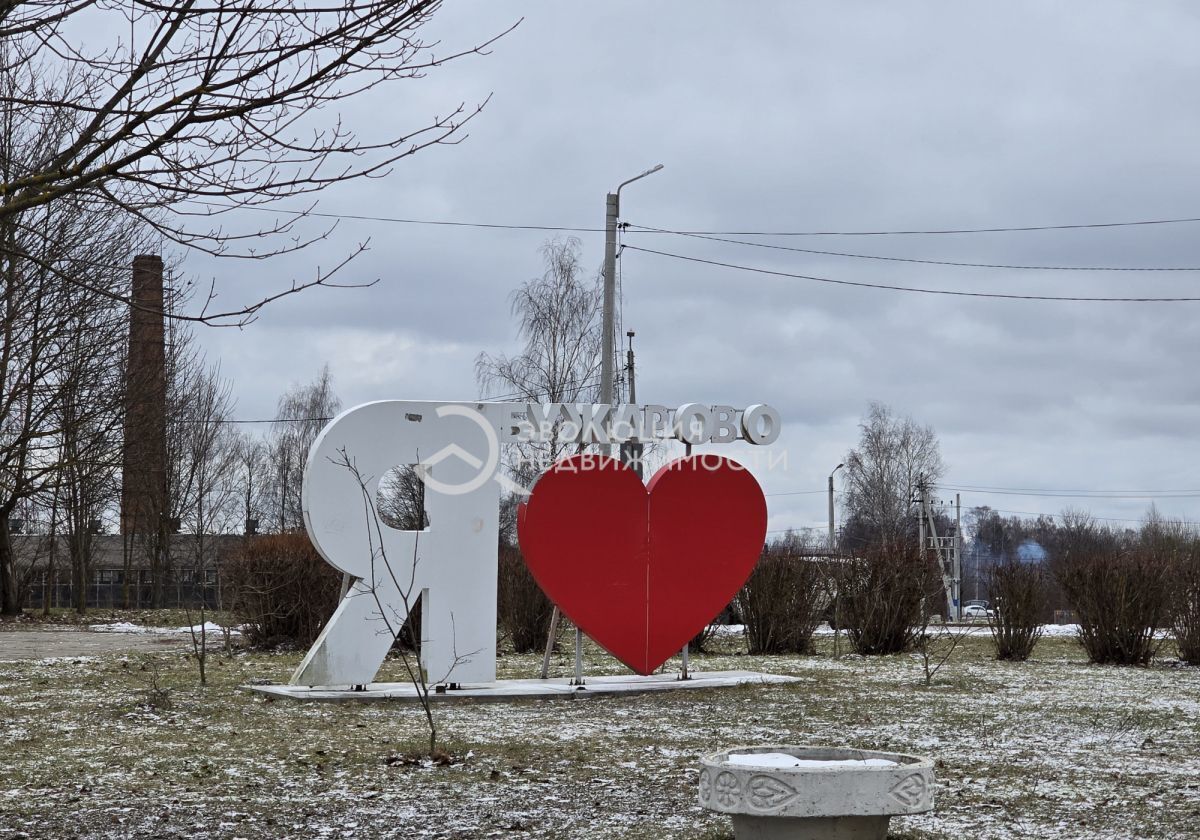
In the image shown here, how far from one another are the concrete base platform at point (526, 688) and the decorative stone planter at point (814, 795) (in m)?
6.93

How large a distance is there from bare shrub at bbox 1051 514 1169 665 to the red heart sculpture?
6.41 meters

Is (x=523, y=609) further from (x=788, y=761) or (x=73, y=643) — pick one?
(x=788, y=761)

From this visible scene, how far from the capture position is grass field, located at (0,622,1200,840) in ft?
22.8

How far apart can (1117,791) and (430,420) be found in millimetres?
7688

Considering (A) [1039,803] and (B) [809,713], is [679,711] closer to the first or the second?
(B) [809,713]

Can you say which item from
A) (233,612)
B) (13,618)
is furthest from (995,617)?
(13,618)

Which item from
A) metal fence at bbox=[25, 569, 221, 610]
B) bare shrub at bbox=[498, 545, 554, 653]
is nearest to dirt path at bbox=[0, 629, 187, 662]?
bare shrub at bbox=[498, 545, 554, 653]

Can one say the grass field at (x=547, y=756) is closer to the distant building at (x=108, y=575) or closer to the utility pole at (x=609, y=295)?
the utility pole at (x=609, y=295)

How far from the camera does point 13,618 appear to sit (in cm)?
3142

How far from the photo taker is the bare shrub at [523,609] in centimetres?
1980

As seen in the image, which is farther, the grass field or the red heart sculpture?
the red heart sculpture

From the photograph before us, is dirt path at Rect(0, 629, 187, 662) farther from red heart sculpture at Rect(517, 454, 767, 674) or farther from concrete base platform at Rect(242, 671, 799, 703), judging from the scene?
red heart sculpture at Rect(517, 454, 767, 674)

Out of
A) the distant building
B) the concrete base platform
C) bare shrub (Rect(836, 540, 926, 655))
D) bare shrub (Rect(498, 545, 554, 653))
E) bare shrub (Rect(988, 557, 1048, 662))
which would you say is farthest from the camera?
the distant building

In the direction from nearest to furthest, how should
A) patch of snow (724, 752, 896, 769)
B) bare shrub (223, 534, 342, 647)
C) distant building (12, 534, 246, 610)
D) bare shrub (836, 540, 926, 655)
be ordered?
patch of snow (724, 752, 896, 769), bare shrub (223, 534, 342, 647), bare shrub (836, 540, 926, 655), distant building (12, 534, 246, 610)
